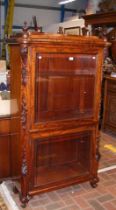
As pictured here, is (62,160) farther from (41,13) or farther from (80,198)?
(41,13)

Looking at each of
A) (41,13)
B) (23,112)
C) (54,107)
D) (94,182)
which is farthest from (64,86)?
(41,13)

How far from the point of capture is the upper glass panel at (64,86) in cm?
229

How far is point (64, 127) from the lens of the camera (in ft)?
8.04

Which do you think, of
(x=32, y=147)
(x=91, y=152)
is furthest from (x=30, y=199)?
(x=91, y=152)

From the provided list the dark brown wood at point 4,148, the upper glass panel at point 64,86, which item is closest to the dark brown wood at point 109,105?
the upper glass panel at point 64,86

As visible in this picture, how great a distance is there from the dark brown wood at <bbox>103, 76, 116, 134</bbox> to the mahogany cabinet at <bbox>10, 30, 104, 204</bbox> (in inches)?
75.1

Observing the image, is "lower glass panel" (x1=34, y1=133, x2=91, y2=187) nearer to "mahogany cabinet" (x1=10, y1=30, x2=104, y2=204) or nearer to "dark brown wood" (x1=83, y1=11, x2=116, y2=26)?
"mahogany cabinet" (x1=10, y1=30, x2=104, y2=204)

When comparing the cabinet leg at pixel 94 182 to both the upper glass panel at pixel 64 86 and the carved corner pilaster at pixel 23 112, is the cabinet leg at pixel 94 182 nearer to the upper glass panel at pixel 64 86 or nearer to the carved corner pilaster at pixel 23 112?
the upper glass panel at pixel 64 86

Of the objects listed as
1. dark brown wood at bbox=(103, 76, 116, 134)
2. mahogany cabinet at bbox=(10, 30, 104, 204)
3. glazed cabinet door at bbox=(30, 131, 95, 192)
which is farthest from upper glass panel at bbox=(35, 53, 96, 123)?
dark brown wood at bbox=(103, 76, 116, 134)

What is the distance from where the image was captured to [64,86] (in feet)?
8.01

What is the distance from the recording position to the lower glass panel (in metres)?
2.50

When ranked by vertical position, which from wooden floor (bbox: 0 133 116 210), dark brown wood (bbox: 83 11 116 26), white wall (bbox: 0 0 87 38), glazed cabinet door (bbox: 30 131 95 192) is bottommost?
wooden floor (bbox: 0 133 116 210)

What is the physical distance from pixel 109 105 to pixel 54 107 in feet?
7.70

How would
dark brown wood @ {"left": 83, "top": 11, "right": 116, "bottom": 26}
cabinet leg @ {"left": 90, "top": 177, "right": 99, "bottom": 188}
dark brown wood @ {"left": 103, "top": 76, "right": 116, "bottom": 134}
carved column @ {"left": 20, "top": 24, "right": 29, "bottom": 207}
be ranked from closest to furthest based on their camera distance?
1. carved column @ {"left": 20, "top": 24, "right": 29, "bottom": 207}
2. cabinet leg @ {"left": 90, "top": 177, "right": 99, "bottom": 188}
3. dark brown wood @ {"left": 103, "top": 76, "right": 116, "bottom": 134}
4. dark brown wood @ {"left": 83, "top": 11, "right": 116, "bottom": 26}
